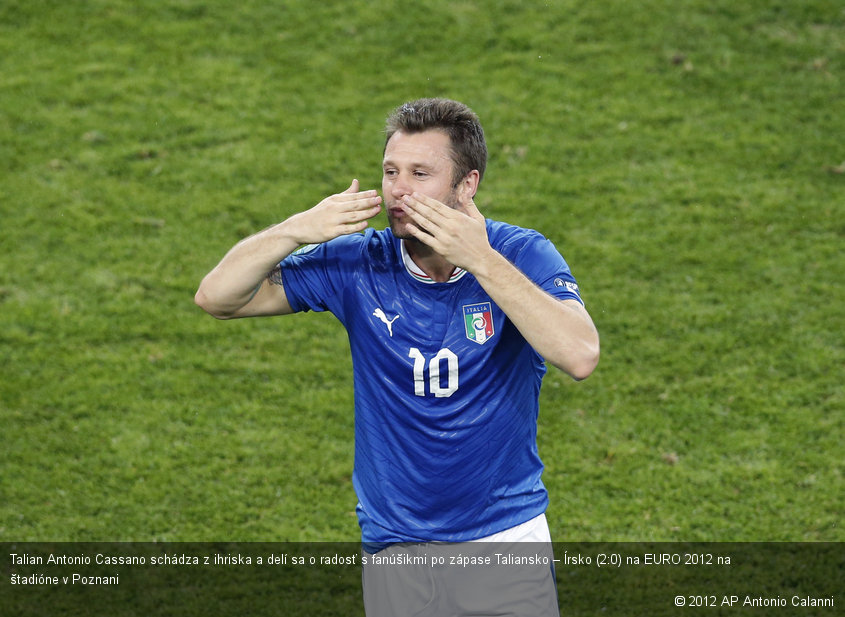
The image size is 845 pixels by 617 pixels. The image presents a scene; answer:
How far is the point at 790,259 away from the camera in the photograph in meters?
9.31

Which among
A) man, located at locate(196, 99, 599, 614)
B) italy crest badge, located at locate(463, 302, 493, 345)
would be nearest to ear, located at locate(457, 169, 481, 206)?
man, located at locate(196, 99, 599, 614)

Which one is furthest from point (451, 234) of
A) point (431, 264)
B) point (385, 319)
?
point (385, 319)

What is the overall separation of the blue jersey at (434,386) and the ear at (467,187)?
0.19 metres

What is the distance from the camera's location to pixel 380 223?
9945 millimetres

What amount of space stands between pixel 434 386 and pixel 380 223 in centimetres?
598

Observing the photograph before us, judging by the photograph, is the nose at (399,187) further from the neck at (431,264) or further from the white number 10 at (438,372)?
the white number 10 at (438,372)

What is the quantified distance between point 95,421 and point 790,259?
252 inches

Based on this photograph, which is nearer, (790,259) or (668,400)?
(668,400)

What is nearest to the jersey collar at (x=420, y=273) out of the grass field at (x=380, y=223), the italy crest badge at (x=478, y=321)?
the italy crest badge at (x=478, y=321)

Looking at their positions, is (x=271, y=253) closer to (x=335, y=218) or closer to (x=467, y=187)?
(x=335, y=218)

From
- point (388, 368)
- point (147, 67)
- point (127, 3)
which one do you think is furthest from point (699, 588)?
point (127, 3)

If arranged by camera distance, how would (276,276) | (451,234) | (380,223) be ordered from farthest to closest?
(380,223) → (276,276) → (451,234)

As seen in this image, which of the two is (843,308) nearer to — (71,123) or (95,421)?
(95,421)

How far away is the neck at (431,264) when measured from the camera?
4.19 m
